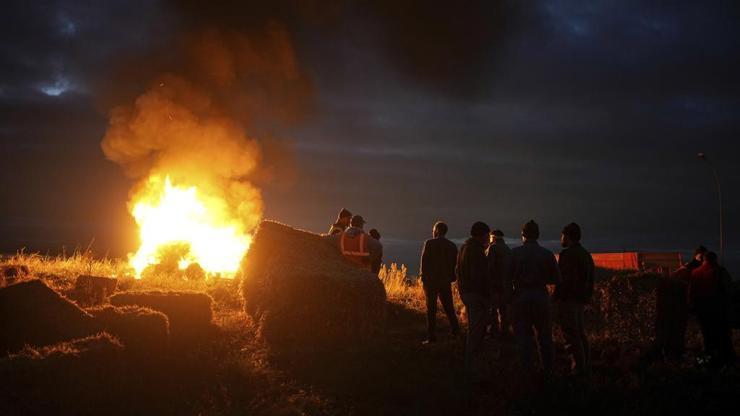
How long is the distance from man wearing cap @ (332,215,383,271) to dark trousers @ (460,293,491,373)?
349cm

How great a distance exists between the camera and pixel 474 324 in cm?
959

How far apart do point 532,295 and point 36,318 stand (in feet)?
27.9

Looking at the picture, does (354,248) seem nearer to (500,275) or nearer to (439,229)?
(439,229)

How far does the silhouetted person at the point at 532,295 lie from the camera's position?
8781 mm

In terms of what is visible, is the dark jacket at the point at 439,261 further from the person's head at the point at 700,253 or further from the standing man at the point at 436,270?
the person's head at the point at 700,253

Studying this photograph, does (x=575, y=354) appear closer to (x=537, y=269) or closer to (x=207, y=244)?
(x=537, y=269)

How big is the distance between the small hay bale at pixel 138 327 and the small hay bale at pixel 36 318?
0.86ft

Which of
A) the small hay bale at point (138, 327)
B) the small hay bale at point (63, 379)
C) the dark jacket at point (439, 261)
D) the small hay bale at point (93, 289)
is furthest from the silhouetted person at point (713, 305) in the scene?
the small hay bale at point (93, 289)

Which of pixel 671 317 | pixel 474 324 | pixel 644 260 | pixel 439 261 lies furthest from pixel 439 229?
pixel 644 260

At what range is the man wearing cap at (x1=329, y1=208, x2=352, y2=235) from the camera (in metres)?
13.9

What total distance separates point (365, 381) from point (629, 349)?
5988 millimetres

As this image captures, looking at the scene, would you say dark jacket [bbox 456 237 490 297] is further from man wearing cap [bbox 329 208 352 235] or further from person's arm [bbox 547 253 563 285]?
man wearing cap [bbox 329 208 352 235]

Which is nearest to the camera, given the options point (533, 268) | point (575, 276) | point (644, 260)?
point (533, 268)

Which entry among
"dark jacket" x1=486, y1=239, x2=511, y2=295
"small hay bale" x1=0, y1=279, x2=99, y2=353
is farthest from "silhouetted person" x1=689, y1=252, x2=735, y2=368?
"small hay bale" x1=0, y1=279, x2=99, y2=353
